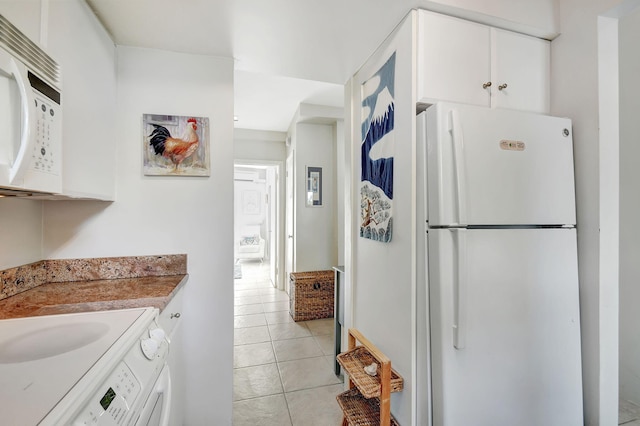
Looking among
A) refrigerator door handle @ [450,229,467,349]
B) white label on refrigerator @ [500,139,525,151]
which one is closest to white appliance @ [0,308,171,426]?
refrigerator door handle @ [450,229,467,349]

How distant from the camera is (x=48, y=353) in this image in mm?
835

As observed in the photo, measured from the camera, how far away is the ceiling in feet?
4.11

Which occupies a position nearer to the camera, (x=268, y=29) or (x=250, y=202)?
(x=268, y=29)

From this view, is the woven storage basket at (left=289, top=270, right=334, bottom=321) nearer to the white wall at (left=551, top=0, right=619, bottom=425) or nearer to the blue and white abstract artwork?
the blue and white abstract artwork

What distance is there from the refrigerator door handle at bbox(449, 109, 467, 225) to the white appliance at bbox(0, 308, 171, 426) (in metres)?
1.25

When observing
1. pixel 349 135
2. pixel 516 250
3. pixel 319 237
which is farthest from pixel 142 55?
pixel 319 237

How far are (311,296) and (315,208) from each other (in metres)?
1.18

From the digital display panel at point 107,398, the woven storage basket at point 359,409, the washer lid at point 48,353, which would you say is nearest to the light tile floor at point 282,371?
the woven storage basket at point 359,409

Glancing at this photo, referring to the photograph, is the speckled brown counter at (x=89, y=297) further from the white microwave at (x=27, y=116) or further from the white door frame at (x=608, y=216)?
the white door frame at (x=608, y=216)

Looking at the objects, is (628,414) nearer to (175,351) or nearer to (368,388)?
(368,388)

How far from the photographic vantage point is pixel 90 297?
3.95 ft

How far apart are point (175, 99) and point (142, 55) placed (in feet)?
0.98

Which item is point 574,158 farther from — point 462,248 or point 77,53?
point 77,53

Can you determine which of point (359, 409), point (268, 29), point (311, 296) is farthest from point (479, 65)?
point (311, 296)
